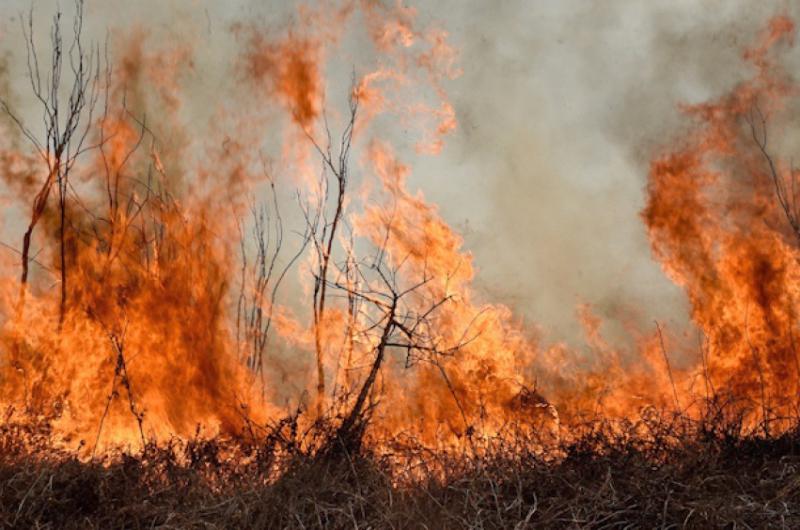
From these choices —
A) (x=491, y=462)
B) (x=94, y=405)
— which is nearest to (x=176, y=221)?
(x=94, y=405)

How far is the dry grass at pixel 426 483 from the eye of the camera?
622 centimetres

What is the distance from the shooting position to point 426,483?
736 centimetres

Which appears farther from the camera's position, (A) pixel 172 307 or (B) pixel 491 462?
(A) pixel 172 307

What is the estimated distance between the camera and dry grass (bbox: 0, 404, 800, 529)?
6.22 m

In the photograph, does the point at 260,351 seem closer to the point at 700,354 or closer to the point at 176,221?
the point at 176,221

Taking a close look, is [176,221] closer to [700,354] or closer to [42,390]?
[42,390]

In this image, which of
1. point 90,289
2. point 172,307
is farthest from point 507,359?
point 90,289

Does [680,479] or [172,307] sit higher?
[172,307]

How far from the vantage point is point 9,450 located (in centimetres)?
841

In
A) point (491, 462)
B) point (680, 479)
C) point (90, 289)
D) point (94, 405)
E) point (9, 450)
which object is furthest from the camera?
point (90, 289)

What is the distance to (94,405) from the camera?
1069 centimetres

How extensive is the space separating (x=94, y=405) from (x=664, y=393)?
8.14 metres

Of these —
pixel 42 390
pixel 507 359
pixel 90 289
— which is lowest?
pixel 507 359

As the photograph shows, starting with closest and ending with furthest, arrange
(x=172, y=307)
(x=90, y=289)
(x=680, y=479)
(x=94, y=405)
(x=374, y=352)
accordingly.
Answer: (x=680, y=479)
(x=374, y=352)
(x=94, y=405)
(x=172, y=307)
(x=90, y=289)
